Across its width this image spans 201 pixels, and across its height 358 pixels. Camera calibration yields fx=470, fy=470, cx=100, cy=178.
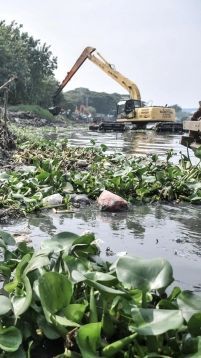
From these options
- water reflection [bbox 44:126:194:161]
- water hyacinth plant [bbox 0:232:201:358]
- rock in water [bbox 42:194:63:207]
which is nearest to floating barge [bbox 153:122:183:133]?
water reflection [bbox 44:126:194:161]

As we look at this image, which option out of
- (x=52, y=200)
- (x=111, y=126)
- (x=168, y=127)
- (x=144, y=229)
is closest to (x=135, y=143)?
(x=111, y=126)

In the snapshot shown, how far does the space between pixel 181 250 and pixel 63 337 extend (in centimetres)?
204

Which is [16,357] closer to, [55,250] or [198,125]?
[55,250]

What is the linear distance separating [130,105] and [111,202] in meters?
26.9

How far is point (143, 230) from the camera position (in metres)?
4.14

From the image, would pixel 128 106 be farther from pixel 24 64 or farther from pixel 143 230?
pixel 143 230

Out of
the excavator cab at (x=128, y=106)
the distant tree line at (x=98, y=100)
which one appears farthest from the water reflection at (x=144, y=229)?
the distant tree line at (x=98, y=100)

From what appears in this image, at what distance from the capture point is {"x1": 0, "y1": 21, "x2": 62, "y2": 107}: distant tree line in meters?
45.9

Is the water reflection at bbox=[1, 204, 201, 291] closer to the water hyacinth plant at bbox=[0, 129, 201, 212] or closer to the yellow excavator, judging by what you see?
the water hyacinth plant at bbox=[0, 129, 201, 212]

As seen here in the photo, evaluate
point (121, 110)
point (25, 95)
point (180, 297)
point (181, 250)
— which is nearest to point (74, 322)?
point (180, 297)

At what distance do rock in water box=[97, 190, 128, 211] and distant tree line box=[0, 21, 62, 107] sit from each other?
40509 millimetres

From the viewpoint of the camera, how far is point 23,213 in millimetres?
4375

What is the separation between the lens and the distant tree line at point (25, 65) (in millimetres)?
45875

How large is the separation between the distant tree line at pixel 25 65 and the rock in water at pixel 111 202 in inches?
1595
